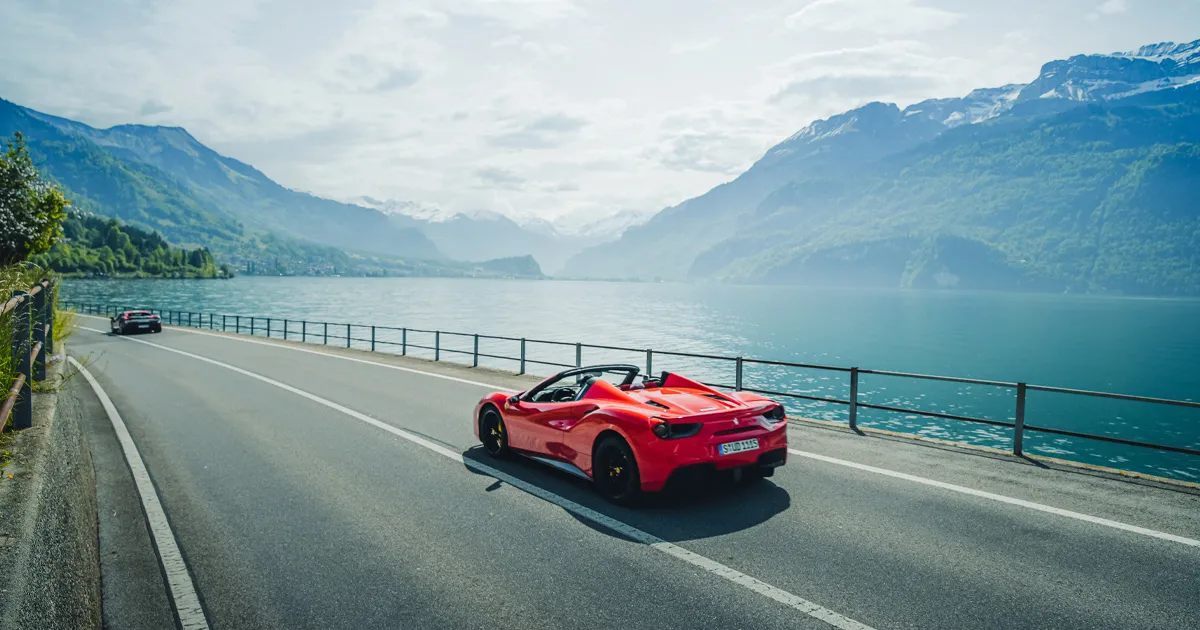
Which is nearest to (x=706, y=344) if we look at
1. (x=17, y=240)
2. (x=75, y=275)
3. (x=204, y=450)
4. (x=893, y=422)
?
(x=893, y=422)

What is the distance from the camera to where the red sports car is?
6488 millimetres

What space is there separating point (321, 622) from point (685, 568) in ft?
8.31

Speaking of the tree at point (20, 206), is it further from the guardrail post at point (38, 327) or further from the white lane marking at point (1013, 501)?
the white lane marking at point (1013, 501)

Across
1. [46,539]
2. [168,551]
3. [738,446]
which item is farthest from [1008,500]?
[46,539]

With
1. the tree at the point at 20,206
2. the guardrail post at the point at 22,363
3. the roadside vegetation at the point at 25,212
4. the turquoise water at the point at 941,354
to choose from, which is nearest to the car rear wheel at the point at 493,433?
the guardrail post at the point at 22,363

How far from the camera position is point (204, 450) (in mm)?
9328

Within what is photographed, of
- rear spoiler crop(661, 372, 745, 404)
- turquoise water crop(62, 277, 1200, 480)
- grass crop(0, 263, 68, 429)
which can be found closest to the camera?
grass crop(0, 263, 68, 429)

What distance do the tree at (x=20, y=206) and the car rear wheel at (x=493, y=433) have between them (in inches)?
703

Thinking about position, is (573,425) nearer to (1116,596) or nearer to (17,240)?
(1116,596)

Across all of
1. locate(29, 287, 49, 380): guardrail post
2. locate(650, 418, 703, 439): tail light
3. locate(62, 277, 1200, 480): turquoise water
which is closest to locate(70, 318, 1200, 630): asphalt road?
locate(650, 418, 703, 439): tail light


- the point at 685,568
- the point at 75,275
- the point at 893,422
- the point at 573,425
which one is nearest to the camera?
the point at 685,568

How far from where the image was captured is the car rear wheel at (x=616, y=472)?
21.9 ft

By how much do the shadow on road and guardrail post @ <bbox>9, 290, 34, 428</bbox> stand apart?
4839mm

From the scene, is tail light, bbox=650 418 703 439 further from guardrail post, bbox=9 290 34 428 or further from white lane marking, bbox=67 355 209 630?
guardrail post, bbox=9 290 34 428
